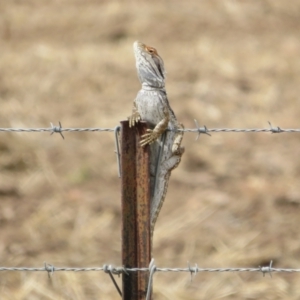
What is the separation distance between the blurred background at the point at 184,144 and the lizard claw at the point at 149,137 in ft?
11.1

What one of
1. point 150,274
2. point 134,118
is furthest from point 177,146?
point 150,274

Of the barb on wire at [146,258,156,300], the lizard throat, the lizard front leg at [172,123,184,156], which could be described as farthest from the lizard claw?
the barb on wire at [146,258,156,300]

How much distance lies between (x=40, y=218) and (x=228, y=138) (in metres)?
3.54

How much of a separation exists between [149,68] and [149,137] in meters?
0.51

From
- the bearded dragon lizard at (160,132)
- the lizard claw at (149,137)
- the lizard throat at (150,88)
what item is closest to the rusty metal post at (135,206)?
the lizard claw at (149,137)

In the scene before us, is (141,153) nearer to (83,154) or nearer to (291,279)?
(291,279)

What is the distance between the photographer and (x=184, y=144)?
11273mm

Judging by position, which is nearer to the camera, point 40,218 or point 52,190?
point 40,218

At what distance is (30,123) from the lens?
12.0 meters

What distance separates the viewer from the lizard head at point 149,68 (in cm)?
439

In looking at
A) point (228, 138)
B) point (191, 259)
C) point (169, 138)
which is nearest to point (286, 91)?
point (228, 138)

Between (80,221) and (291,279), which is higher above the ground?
(80,221)

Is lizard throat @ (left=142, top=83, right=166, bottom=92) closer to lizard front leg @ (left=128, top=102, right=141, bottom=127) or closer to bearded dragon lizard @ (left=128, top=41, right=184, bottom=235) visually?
bearded dragon lizard @ (left=128, top=41, right=184, bottom=235)

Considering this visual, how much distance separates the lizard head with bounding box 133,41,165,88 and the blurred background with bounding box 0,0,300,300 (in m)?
3.25
